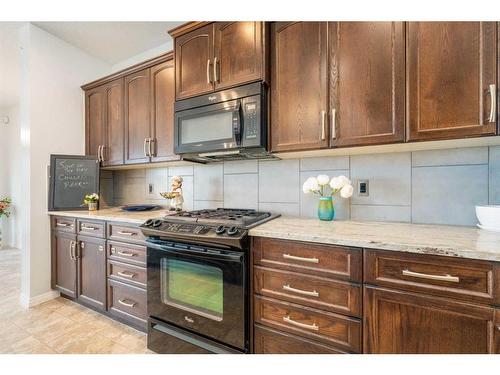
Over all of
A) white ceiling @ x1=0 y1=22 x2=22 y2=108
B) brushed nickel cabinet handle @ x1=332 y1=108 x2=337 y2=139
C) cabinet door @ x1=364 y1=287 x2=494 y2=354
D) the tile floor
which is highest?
white ceiling @ x1=0 y1=22 x2=22 y2=108

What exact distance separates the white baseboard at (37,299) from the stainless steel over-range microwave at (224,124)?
2133mm

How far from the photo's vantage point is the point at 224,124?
1721mm

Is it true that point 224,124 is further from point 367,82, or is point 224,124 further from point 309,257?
point 309,257

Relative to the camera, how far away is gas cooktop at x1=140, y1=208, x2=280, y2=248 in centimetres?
132

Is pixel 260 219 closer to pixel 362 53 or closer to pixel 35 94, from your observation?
pixel 362 53

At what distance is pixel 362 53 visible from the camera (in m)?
1.35

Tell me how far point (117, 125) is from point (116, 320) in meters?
1.92

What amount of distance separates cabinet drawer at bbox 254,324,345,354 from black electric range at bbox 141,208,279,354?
0.25ft

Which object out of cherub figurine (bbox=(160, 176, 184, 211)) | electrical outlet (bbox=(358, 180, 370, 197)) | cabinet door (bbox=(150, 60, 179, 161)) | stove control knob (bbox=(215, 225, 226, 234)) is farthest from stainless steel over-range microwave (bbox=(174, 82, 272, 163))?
electrical outlet (bbox=(358, 180, 370, 197))

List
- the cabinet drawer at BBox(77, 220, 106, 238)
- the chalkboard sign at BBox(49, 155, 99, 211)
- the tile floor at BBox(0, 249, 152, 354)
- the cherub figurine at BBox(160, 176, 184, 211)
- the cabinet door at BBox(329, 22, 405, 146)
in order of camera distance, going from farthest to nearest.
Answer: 1. the chalkboard sign at BBox(49, 155, 99, 211)
2. the cherub figurine at BBox(160, 176, 184, 211)
3. the cabinet drawer at BBox(77, 220, 106, 238)
4. the tile floor at BBox(0, 249, 152, 354)
5. the cabinet door at BBox(329, 22, 405, 146)

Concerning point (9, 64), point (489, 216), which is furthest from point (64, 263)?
point (489, 216)

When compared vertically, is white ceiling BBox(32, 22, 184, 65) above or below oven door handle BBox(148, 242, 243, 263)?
above

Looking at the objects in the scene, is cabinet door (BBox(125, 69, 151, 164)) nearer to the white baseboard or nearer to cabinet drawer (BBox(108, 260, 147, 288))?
cabinet drawer (BBox(108, 260, 147, 288))
